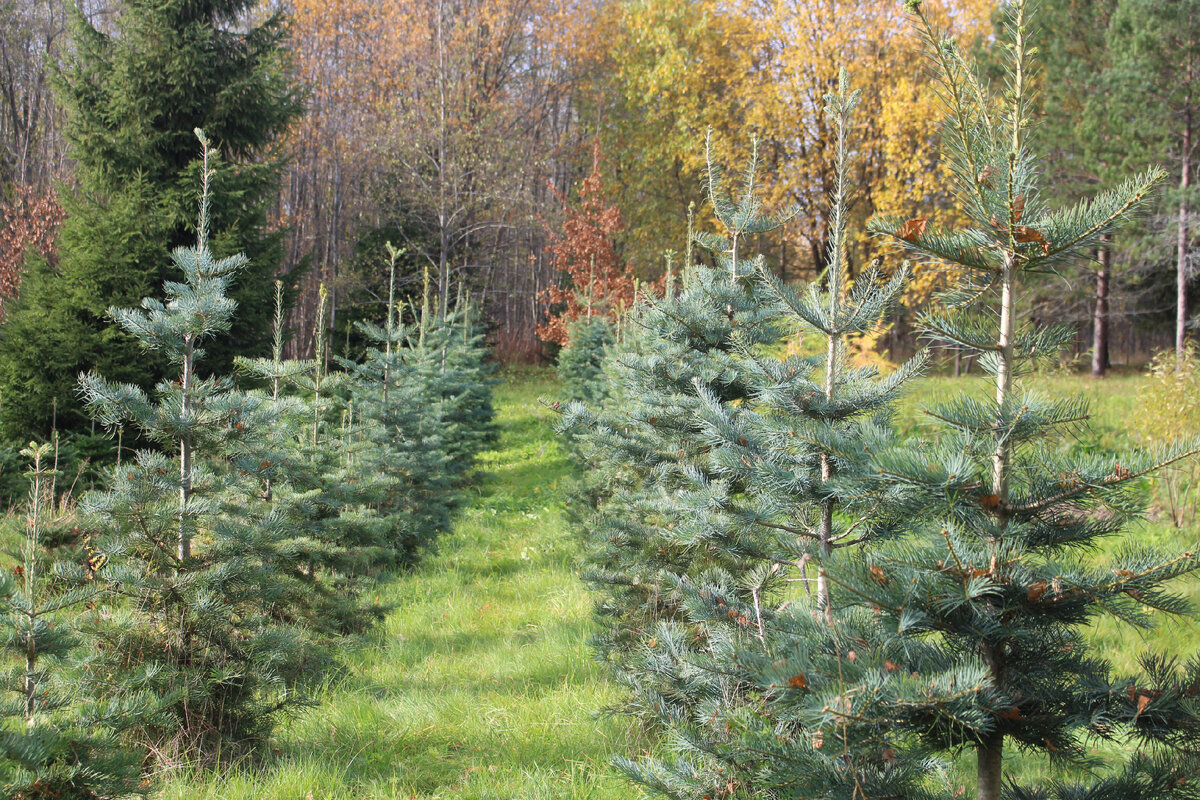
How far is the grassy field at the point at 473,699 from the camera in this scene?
3689mm

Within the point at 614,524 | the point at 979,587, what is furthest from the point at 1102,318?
the point at 979,587

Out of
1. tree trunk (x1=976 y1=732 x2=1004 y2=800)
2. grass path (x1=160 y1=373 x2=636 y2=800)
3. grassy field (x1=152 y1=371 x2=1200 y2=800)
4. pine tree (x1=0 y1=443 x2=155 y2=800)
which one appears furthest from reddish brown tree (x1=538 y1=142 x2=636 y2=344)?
tree trunk (x1=976 y1=732 x2=1004 y2=800)

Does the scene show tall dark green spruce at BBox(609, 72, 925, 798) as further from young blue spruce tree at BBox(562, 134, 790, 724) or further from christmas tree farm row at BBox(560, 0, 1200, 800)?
young blue spruce tree at BBox(562, 134, 790, 724)

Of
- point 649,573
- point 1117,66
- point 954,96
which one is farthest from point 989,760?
point 1117,66

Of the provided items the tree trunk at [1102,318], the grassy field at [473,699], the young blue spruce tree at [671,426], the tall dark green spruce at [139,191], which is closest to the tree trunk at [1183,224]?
the tree trunk at [1102,318]

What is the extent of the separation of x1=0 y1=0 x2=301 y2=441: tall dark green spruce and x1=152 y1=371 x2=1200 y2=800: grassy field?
494cm

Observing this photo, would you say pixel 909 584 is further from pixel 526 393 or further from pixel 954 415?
pixel 526 393

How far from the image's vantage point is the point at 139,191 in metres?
9.99

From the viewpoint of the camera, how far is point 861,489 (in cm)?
203

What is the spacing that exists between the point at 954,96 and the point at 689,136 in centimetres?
2184

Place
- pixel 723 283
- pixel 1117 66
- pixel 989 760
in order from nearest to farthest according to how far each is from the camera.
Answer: pixel 989 760 < pixel 723 283 < pixel 1117 66

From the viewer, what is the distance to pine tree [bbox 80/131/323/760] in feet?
11.5

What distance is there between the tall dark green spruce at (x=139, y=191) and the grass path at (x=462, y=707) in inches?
196

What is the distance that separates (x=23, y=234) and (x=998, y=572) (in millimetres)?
16001
